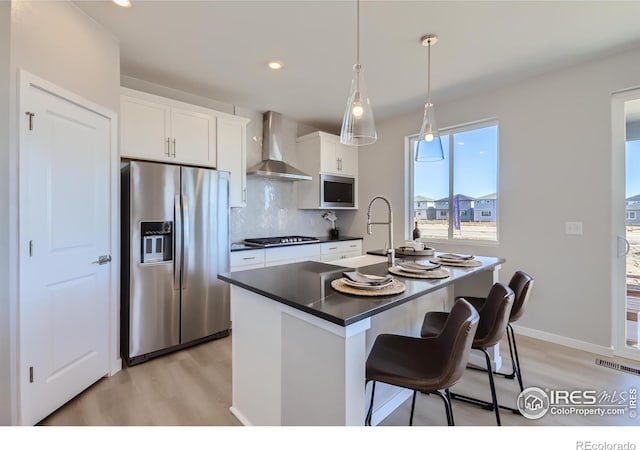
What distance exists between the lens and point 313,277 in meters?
1.73

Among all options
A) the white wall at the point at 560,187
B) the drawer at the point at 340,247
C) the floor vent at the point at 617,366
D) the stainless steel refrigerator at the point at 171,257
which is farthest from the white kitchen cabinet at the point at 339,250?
the floor vent at the point at 617,366

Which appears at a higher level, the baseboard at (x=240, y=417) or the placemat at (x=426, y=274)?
the placemat at (x=426, y=274)

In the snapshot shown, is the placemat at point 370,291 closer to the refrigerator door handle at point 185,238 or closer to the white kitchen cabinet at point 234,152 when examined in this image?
the refrigerator door handle at point 185,238

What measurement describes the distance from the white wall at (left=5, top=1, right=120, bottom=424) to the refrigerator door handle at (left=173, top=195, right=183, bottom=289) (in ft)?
2.88

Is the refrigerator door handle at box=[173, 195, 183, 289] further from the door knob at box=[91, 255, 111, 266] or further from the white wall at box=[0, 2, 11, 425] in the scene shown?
the white wall at box=[0, 2, 11, 425]

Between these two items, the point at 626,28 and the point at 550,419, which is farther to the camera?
the point at 626,28

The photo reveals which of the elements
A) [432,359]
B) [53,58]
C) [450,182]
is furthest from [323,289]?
[450,182]

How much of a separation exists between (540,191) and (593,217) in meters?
0.47

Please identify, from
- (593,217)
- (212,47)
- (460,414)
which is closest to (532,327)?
(593,217)

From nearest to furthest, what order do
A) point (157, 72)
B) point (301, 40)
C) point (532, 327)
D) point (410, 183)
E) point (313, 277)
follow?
point (313, 277) → point (301, 40) → point (157, 72) → point (532, 327) → point (410, 183)

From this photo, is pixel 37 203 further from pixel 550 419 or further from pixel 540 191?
pixel 540 191

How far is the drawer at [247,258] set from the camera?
3.21 meters

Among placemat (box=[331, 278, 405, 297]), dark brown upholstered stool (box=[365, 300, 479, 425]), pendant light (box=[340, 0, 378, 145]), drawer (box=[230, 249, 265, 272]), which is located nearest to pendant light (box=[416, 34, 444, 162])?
pendant light (box=[340, 0, 378, 145])

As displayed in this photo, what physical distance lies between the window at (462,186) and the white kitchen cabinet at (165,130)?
262cm
